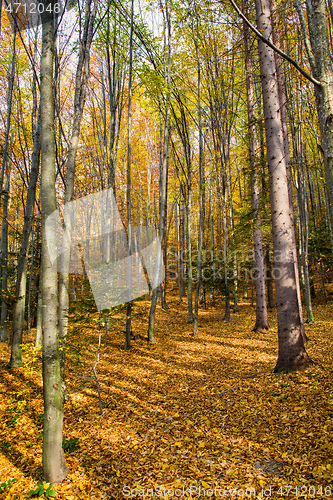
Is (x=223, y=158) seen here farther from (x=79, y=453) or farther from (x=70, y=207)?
(x=79, y=453)

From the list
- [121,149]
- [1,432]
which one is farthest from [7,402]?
[121,149]

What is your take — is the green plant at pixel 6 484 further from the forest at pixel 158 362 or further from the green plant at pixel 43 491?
the green plant at pixel 43 491

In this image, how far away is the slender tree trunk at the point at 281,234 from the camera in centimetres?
430

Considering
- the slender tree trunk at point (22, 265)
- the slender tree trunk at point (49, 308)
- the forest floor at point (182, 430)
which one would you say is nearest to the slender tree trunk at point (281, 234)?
the forest floor at point (182, 430)

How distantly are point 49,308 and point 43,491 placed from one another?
61.9 inches

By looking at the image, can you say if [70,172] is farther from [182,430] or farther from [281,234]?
[182,430]

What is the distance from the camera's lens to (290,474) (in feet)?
7.66

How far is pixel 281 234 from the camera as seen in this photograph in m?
4.43

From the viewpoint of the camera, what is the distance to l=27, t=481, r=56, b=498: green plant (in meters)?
2.26

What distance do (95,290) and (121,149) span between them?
1280cm

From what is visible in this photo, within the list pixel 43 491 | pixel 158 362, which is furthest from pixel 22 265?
pixel 43 491

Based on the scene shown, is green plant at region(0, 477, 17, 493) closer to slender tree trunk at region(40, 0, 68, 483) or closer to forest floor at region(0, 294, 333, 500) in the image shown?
forest floor at region(0, 294, 333, 500)

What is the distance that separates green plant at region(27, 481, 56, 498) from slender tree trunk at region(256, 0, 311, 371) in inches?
141

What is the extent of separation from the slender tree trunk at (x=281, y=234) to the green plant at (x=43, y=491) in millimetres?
3575
